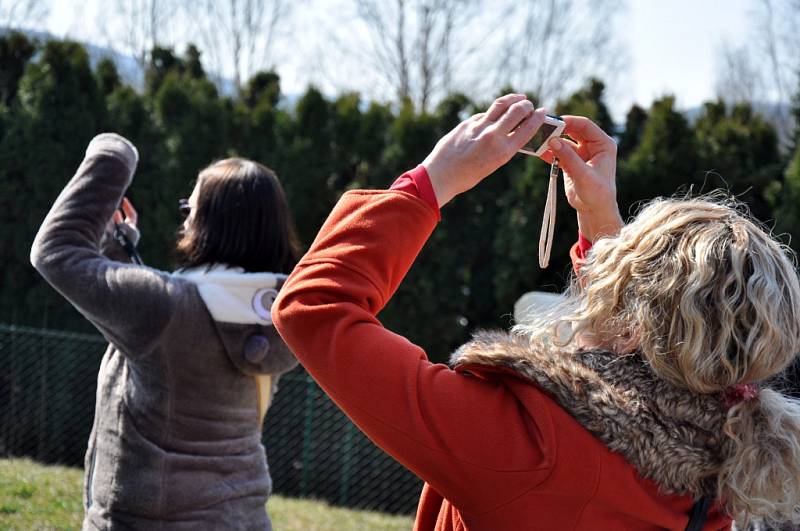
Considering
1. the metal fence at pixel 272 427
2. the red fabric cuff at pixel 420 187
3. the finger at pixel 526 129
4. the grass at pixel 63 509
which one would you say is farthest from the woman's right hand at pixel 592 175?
the metal fence at pixel 272 427

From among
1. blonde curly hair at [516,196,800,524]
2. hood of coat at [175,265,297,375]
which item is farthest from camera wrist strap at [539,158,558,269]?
hood of coat at [175,265,297,375]

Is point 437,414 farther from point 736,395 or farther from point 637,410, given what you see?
point 736,395

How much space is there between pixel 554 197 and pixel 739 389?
465 mm

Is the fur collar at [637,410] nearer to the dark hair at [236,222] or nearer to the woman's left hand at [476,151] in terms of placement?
the woman's left hand at [476,151]

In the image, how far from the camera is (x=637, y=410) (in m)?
1.31

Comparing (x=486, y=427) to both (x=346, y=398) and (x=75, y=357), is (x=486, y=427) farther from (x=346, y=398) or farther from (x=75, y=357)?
(x=75, y=357)

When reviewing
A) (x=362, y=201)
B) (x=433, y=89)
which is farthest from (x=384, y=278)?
(x=433, y=89)

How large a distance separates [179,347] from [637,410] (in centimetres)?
138

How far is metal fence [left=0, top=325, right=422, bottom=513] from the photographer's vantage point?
6.96 m

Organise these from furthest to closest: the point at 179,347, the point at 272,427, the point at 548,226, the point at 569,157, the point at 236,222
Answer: the point at 272,427 < the point at 236,222 < the point at 179,347 < the point at 569,157 < the point at 548,226

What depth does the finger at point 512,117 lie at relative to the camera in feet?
4.48

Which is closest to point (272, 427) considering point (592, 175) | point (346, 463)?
point (346, 463)

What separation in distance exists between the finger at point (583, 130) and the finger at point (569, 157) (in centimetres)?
4

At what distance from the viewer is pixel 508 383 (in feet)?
4.49
